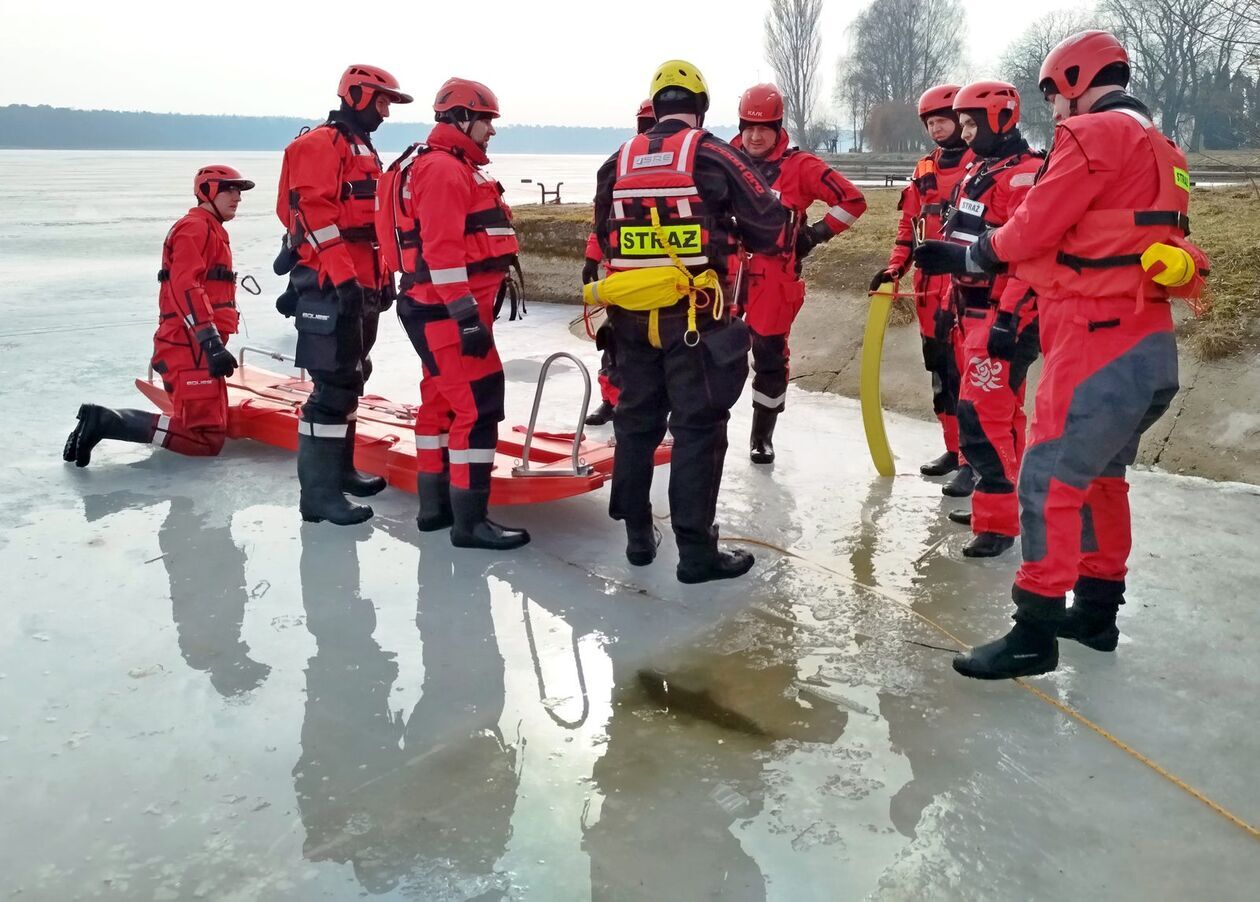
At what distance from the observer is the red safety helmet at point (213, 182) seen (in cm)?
589

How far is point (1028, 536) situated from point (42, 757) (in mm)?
3192

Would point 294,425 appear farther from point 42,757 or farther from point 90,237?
point 90,237

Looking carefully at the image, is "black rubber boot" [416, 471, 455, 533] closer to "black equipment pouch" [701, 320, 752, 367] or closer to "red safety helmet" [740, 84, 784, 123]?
"black equipment pouch" [701, 320, 752, 367]

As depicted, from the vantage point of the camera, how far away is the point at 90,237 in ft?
70.3

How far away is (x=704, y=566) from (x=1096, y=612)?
151 cm

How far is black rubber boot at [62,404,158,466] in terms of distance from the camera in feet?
18.5

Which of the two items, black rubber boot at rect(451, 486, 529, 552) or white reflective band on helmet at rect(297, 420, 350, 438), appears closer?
black rubber boot at rect(451, 486, 529, 552)

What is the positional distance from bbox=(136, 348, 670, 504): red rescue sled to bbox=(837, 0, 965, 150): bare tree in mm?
49471

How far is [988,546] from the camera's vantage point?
446 centimetres

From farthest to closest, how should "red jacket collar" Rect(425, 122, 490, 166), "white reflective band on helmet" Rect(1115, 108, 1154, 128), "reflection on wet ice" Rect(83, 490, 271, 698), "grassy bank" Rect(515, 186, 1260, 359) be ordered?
"grassy bank" Rect(515, 186, 1260, 359) → "red jacket collar" Rect(425, 122, 490, 166) → "reflection on wet ice" Rect(83, 490, 271, 698) → "white reflective band on helmet" Rect(1115, 108, 1154, 128)

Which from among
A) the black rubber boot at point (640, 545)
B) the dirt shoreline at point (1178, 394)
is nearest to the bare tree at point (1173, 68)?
the dirt shoreline at point (1178, 394)

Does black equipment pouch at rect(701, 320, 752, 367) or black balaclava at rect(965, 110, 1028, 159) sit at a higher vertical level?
black balaclava at rect(965, 110, 1028, 159)

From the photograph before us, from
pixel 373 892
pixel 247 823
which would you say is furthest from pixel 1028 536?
pixel 247 823

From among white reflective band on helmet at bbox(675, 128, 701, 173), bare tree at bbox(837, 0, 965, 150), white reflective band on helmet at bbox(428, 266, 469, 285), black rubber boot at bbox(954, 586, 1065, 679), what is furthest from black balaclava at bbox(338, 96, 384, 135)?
bare tree at bbox(837, 0, 965, 150)
